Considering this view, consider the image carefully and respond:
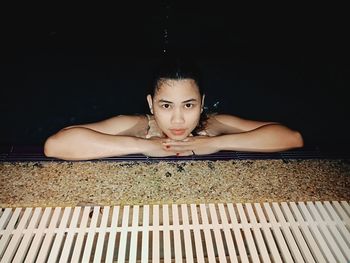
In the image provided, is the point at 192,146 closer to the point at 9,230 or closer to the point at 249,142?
the point at 249,142

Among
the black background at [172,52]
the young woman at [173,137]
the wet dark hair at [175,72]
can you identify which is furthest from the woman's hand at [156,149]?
the black background at [172,52]

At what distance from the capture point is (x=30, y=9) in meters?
4.95

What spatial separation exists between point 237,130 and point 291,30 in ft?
11.9

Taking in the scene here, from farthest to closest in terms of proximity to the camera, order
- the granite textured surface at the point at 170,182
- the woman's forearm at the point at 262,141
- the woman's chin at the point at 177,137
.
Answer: the woman's forearm at the point at 262,141 < the woman's chin at the point at 177,137 < the granite textured surface at the point at 170,182

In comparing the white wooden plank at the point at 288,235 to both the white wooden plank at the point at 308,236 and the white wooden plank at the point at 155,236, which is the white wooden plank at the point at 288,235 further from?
the white wooden plank at the point at 155,236

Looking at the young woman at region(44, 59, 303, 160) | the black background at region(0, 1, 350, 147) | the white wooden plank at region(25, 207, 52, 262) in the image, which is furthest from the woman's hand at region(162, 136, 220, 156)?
the black background at region(0, 1, 350, 147)

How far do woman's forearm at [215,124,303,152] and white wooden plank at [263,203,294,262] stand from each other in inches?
45.1

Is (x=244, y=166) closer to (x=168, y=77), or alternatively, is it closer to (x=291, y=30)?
(x=168, y=77)

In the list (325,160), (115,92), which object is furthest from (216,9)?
(325,160)

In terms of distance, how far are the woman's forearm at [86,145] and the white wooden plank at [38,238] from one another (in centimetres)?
90

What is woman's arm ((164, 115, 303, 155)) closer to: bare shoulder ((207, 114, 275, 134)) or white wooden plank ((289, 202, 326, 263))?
bare shoulder ((207, 114, 275, 134))

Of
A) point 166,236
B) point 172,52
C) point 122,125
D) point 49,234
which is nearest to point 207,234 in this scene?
point 166,236

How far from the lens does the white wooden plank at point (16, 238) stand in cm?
98

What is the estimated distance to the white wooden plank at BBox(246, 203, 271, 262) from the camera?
101 cm
